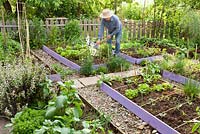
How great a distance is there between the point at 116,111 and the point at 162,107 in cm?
69

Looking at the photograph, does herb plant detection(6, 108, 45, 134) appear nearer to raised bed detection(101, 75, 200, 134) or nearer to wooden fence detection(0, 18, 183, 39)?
raised bed detection(101, 75, 200, 134)

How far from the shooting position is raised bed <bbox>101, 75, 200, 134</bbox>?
3238mm

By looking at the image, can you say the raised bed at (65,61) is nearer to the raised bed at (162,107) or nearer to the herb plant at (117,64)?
the herb plant at (117,64)

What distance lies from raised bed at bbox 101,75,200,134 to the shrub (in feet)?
4.43

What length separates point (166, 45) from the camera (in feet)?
25.4

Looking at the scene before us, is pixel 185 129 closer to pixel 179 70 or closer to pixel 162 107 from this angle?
pixel 162 107

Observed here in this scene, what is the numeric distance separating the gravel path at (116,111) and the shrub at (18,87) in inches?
41.0

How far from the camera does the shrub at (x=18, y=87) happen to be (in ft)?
10.3

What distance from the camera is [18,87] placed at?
3.28m

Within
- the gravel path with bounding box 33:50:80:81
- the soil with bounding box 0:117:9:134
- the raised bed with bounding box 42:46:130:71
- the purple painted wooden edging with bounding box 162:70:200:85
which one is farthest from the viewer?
the raised bed with bounding box 42:46:130:71

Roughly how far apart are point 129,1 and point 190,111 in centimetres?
928

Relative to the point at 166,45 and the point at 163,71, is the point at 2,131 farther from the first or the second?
the point at 166,45

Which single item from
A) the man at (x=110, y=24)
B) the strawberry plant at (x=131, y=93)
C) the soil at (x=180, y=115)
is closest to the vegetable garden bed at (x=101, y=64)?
the man at (x=110, y=24)

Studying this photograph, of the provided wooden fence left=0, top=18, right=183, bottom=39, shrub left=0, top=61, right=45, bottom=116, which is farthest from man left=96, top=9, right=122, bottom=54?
shrub left=0, top=61, right=45, bottom=116
